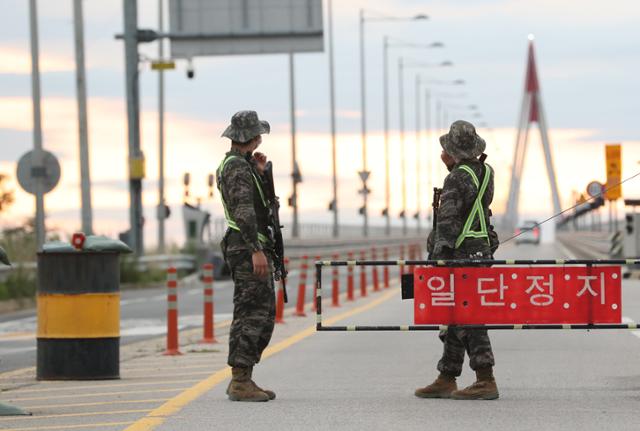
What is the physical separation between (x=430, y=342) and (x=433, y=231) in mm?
6300

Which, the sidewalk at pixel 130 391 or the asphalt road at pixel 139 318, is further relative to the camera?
the asphalt road at pixel 139 318

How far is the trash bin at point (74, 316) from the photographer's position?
13.8 meters

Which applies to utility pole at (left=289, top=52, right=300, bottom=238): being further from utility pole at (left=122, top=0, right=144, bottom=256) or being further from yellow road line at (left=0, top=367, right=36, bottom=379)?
yellow road line at (left=0, top=367, right=36, bottom=379)

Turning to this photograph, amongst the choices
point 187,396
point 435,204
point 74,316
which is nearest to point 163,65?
point 74,316

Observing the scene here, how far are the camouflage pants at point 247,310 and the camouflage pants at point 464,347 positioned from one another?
1181mm

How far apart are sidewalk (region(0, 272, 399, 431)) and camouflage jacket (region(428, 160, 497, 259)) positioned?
1.99m

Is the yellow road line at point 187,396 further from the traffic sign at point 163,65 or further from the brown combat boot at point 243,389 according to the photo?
the traffic sign at point 163,65

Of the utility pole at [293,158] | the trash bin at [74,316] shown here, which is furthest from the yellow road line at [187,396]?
the utility pole at [293,158]

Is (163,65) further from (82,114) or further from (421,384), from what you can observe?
(421,384)

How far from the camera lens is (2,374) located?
15.3m

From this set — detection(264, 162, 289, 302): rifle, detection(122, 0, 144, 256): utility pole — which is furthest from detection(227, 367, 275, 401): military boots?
detection(122, 0, 144, 256): utility pole

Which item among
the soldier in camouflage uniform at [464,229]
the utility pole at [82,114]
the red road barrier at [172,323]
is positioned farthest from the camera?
the utility pole at [82,114]

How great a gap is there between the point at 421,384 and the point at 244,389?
72.9 inches

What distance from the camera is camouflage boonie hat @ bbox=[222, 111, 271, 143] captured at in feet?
38.3
